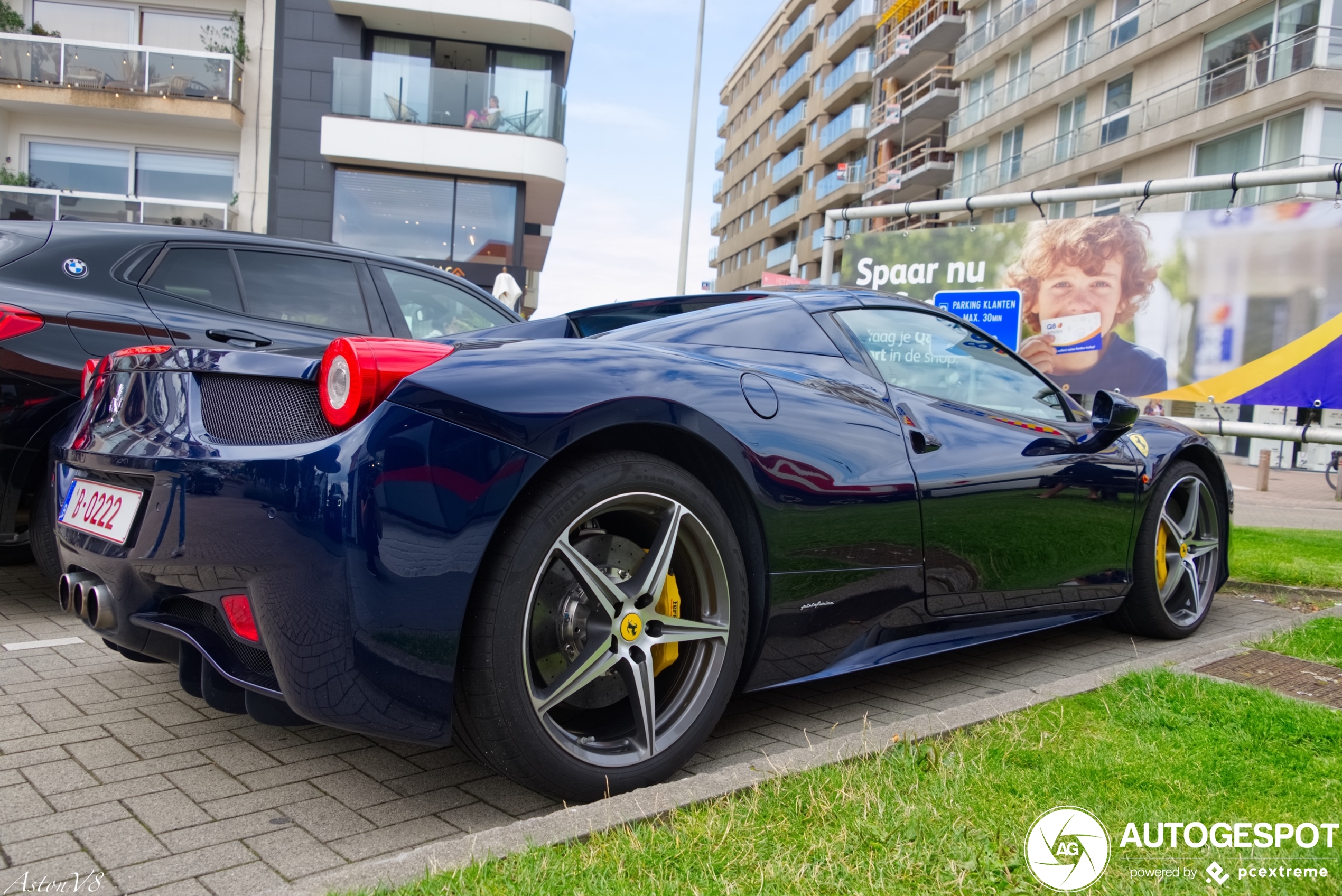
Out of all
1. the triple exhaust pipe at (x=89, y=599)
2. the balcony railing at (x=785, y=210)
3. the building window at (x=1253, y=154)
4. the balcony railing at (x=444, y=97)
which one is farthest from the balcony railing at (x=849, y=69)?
the triple exhaust pipe at (x=89, y=599)

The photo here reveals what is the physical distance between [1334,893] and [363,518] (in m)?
1.94

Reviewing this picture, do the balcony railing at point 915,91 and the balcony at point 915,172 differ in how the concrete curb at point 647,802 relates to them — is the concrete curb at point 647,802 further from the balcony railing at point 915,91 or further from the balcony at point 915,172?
the balcony railing at point 915,91

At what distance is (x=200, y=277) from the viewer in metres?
4.47

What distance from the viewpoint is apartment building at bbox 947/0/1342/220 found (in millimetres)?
24156

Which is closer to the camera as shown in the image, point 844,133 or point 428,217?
point 428,217

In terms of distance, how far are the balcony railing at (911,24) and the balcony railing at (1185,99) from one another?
8612 millimetres

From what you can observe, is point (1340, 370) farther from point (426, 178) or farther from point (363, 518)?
point (426, 178)

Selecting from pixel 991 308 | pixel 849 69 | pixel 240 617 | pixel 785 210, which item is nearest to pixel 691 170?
pixel 991 308

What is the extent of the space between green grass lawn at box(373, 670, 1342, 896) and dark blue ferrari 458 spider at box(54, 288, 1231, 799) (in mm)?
345

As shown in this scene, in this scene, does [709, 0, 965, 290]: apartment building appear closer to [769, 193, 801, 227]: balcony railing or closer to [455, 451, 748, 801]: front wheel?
[769, 193, 801, 227]: balcony railing

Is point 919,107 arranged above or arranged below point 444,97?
above

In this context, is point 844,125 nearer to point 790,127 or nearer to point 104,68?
point 790,127

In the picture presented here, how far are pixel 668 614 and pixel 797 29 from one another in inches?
2560

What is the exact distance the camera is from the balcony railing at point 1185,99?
23.8 meters
